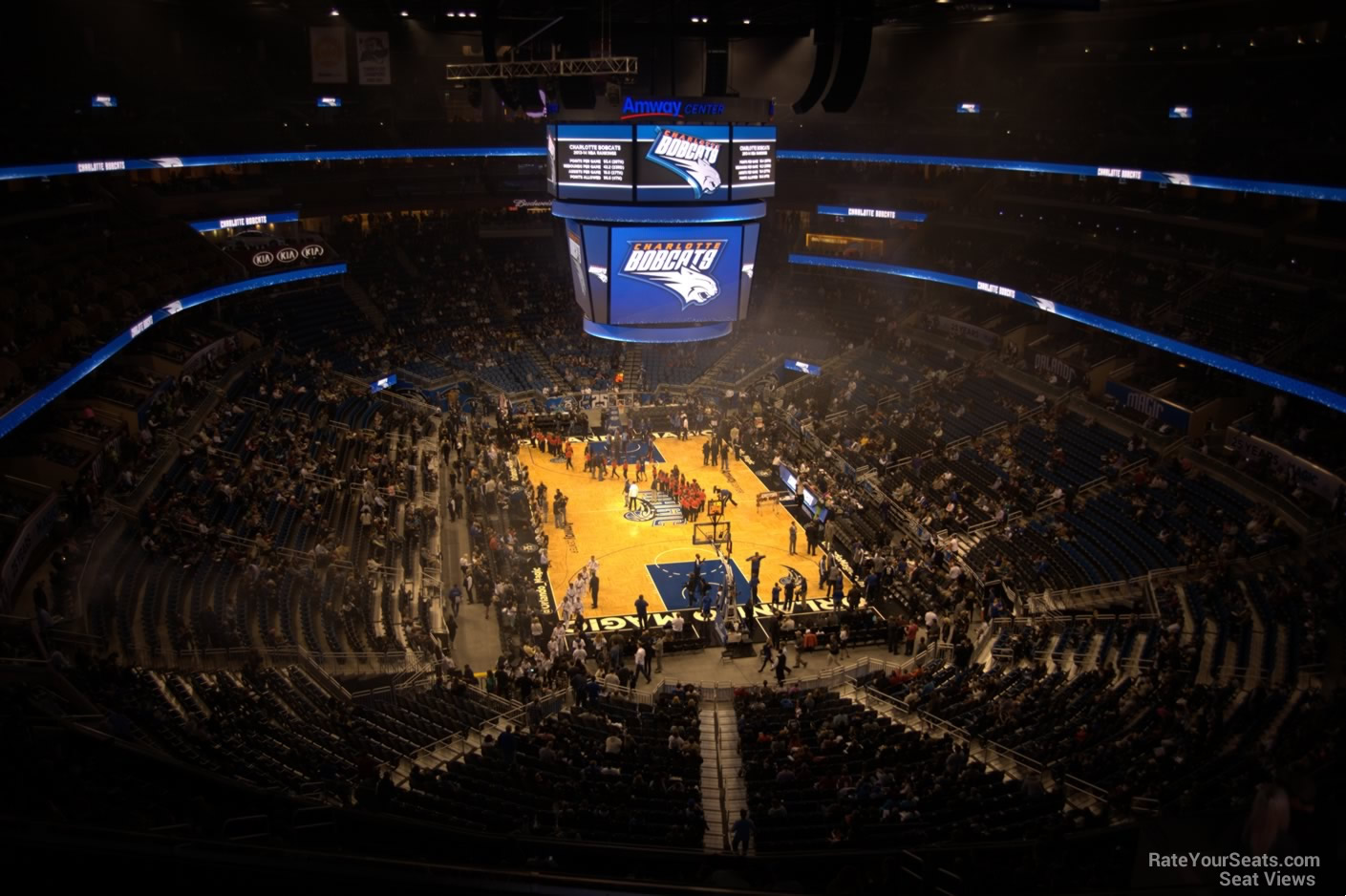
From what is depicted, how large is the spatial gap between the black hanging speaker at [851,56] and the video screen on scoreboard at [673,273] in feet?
27.1

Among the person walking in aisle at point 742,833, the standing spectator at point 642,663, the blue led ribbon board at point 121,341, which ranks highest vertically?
the blue led ribbon board at point 121,341

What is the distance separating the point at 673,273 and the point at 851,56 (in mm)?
10028

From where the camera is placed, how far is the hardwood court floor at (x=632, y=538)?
24500 millimetres

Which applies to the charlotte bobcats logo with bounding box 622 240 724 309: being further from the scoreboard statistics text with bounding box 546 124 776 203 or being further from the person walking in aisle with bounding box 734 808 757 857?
the person walking in aisle with bounding box 734 808 757 857

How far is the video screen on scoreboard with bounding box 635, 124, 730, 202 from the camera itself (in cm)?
2364

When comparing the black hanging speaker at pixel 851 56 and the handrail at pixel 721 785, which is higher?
the black hanging speaker at pixel 851 56

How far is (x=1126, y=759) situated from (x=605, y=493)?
19.1 m

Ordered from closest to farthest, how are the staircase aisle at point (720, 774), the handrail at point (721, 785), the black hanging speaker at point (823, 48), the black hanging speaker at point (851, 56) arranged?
the handrail at point (721, 785), the staircase aisle at point (720, 774), the black hanging speaker at point (851, 56), the black hanging speaker at point (823, 48)

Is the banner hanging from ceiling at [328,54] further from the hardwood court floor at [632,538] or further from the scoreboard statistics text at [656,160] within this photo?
the hardwood court floor at [632,538]

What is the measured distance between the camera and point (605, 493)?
30.5m

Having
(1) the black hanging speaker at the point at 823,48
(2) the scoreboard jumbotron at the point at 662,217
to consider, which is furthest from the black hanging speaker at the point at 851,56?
(2) the scoreboard jumbotron at the point at 662,217

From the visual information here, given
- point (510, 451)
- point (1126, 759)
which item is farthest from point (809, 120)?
point (1126, 759)

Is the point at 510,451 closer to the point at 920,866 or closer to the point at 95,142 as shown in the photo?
the point at 95,142

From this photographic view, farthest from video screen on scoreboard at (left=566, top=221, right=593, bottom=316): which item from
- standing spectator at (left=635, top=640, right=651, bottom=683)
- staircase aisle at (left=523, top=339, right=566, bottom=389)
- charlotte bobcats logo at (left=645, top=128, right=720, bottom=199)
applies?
staircase aisle at (left=523, top=339, right=566, bottom=389)
